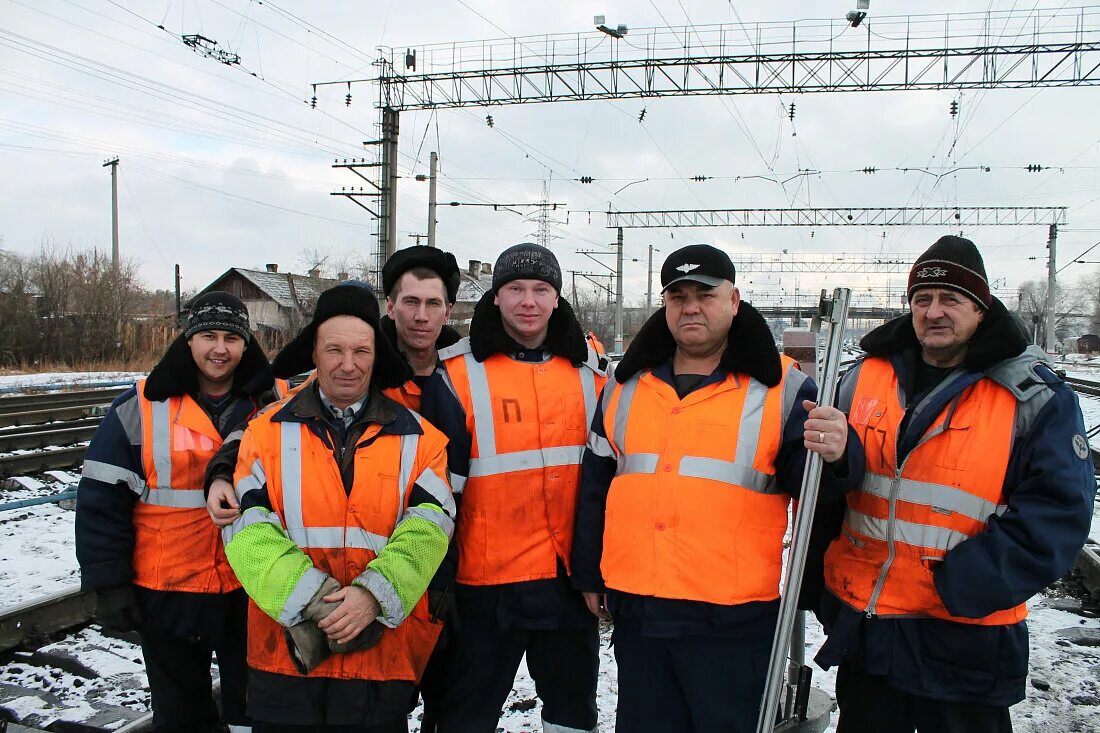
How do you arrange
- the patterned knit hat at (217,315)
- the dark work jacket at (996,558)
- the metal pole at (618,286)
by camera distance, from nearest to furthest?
1. the dark work jacket at (996,558)
2. the patterned knit hat at (217,315)
3. the metal pole at (618,286)

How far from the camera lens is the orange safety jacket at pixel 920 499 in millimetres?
2408

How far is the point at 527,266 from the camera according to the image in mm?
3068

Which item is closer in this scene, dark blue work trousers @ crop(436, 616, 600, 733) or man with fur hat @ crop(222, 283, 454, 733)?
man with fur hat @ crop(222, 283, 454, 733)

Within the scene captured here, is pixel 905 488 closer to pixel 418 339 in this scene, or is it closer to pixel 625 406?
pixel 625 406

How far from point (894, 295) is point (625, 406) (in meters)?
58.3

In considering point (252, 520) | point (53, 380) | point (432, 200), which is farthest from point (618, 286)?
point (252, 520)

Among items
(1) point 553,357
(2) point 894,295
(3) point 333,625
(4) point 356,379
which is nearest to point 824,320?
(1) point 553,357

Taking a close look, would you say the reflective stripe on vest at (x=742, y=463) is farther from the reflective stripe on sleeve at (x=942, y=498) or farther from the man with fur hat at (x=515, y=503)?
the man with fur hat at (x=515, y=503)

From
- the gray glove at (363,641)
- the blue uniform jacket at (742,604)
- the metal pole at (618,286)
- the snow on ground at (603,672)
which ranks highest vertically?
the metal pole at (618,286)

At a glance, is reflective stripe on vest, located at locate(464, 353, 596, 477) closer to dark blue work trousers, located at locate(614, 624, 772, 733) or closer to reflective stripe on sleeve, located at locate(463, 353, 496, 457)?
reflective stripe on sleeve, located at locate(463, 353, 496, 457)

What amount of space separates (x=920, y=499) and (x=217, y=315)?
2881mm

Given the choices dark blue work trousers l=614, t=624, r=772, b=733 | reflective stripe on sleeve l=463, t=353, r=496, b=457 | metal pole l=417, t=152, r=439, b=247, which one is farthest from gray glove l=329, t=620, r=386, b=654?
metal pole l=417, t=152, r=439, b=247

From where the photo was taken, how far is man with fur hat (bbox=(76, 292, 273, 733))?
2857 mm

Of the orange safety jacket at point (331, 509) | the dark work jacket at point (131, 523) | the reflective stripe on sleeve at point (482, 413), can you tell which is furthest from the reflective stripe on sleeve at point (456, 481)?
the dark work jacket at point (131, 523)
